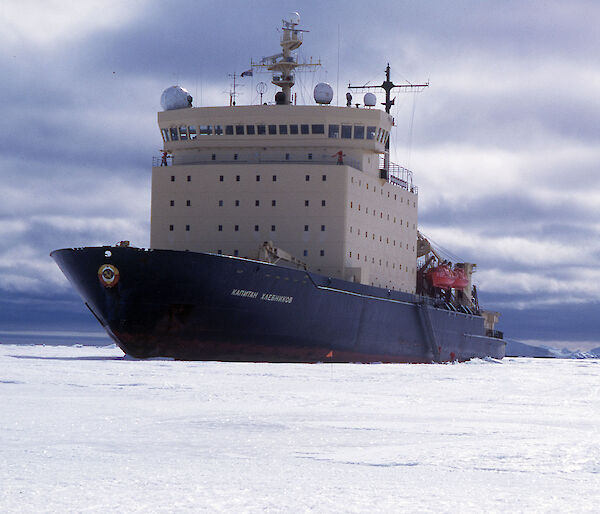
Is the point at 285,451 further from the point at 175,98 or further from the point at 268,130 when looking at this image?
the point at 175,98

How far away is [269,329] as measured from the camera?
26984 millimetres

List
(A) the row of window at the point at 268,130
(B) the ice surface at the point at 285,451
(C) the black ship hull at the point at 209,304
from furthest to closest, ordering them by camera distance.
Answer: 1. (A) the row of window at the point at 268,130
2. (C) the black ship hull at the point at 209,304
3. (B) the ice surface at the point at 285,451

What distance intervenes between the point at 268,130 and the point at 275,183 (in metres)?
2.45

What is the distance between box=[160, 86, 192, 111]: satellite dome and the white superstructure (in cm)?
38

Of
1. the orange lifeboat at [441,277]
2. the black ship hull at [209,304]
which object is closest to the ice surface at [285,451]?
the black ship hull at [209,304]

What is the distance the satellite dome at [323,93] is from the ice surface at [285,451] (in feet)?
68.6

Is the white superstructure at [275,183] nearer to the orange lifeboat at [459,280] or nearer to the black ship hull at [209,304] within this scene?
the black ship hull at [209,304]

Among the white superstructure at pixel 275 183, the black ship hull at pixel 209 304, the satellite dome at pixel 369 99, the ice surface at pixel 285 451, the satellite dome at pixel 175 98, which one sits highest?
the satellite dome at pixel 369 99

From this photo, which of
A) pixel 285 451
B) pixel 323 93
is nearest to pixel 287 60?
pixel 323 93

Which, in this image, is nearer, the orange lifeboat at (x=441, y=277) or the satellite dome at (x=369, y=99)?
the satellite dome at (x=369, y=99)

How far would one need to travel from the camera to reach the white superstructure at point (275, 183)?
31.2 m

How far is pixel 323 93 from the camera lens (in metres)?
34.3

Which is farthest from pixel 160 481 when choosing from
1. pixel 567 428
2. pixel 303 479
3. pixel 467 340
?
pixel 467 340

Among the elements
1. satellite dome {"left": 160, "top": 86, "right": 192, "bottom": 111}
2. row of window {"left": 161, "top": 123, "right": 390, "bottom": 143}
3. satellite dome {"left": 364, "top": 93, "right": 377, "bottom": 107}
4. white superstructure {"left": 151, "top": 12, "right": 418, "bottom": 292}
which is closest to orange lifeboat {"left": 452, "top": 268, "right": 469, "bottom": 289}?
white superstructure {"left": 151, "top": 12, "right": 418, "bottom": 292}
